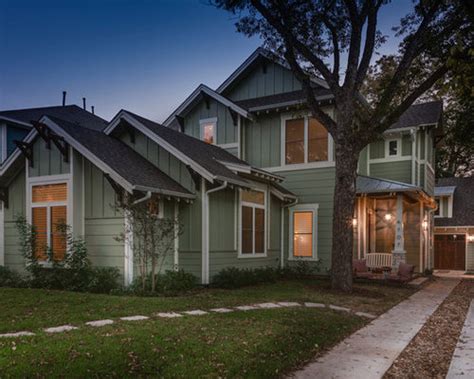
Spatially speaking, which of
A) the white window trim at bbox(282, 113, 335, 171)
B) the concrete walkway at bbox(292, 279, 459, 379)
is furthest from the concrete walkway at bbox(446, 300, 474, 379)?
the white window trim at bbox(282, 113, 335, 171)

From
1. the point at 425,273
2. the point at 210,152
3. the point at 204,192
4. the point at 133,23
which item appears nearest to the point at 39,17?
the point at 133,23

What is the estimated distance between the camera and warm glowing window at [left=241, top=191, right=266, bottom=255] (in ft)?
40.5

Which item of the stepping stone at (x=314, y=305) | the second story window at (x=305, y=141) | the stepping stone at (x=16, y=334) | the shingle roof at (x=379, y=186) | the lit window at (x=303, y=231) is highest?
the second story window at (x=305, y=141)

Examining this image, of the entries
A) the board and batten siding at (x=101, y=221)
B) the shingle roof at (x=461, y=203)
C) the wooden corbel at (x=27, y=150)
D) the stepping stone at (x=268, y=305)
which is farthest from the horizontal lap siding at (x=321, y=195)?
the shingle roof at (x=461, y=203)

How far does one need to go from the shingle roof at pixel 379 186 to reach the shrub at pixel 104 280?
342 inches

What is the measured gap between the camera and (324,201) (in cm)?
1402

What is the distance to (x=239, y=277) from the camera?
11.0 metres

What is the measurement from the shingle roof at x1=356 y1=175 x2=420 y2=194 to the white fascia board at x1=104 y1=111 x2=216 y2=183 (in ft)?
20.7

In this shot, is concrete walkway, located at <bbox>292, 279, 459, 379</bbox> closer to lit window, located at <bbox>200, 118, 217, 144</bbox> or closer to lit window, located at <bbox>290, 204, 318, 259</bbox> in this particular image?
lit window, located at <bbox>290, 204, 318, 259</bbox>

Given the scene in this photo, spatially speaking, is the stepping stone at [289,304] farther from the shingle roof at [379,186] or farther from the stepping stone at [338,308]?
the shingle roof at [379,186]

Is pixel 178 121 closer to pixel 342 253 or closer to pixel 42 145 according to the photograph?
pixel 42 145

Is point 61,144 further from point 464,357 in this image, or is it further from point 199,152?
point 464,357

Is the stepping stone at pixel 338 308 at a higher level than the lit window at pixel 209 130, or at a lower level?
lower

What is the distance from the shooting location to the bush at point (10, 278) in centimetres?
1039
